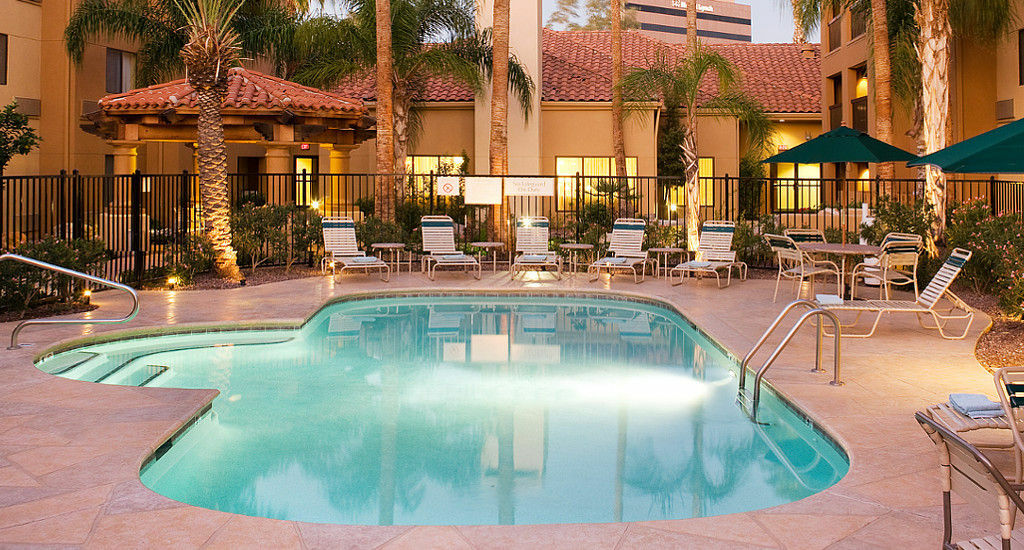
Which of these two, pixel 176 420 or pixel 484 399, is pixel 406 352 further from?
pixel 176 420

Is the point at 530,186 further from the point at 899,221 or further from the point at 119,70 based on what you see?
the point at 119,70

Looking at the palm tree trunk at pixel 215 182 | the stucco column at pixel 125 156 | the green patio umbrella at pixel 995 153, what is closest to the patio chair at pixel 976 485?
the green patio umbrella at pixel 995 153

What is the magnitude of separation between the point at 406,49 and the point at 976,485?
2075 cm

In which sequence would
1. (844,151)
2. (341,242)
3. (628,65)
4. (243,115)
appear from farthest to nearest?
(628,65)
(243,115)
(341,242)
(844,151)

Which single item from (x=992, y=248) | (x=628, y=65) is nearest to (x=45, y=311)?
(x=992, y=248)

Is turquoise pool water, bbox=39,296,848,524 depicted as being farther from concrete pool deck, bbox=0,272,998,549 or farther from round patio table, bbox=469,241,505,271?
round patio table, bbox=469,241,505,271

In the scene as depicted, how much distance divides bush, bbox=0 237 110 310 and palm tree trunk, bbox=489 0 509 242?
27.8 feet

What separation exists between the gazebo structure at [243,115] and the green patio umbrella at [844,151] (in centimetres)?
948

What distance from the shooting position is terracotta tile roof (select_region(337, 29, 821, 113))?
2764cm

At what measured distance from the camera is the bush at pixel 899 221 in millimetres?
14750

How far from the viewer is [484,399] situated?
8516 millimetres

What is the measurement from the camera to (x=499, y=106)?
19.1 meters

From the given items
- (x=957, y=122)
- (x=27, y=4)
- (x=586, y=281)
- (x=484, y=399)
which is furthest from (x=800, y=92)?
(x=484, y=399)

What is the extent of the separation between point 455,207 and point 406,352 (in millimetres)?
11747
